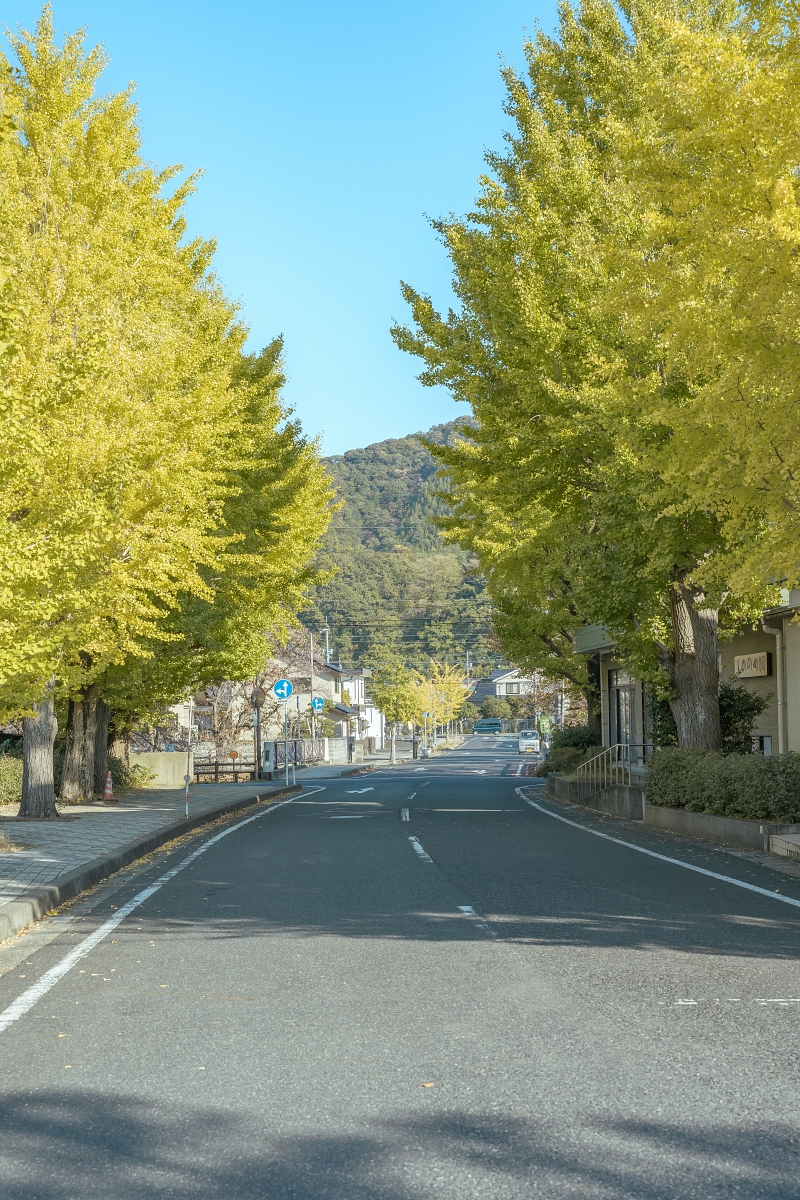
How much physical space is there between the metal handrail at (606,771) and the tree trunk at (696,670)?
142 inches

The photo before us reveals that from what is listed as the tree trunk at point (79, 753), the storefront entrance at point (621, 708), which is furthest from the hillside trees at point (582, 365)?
the storefront entrance at point (621, 708)

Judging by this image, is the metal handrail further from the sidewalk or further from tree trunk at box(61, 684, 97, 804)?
tree trunk at box(61, 684, 97, 804)

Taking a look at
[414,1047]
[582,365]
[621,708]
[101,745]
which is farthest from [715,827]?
[621,708]

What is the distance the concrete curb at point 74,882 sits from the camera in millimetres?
8969

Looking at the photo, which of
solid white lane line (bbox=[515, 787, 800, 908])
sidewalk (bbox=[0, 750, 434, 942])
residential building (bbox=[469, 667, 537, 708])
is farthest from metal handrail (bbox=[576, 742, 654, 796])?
residential building (bbox=[469, 667, 537, 708])

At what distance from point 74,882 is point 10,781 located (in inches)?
523

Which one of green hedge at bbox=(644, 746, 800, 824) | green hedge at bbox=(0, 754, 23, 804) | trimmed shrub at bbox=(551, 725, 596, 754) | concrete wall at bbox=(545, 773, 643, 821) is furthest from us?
trimmed shrub at bbox=(551, 725, 596, 754)

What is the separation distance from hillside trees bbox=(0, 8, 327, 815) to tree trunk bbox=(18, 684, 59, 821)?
0.12 m

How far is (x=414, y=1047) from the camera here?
207 inches

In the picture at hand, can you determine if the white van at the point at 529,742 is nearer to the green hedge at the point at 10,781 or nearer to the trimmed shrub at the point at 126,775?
the trimmed shrub at the point at 126,775

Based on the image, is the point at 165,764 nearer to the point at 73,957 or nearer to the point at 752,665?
the point at 752,665

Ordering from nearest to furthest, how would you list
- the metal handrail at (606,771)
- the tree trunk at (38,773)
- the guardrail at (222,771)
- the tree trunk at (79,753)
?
the tree trunk at (38,773)
the metal handrail at (606,771)
the tree trunk at (79,753)
the guardrail at (222,771)

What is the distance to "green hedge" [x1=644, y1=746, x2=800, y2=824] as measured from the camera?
14016mm

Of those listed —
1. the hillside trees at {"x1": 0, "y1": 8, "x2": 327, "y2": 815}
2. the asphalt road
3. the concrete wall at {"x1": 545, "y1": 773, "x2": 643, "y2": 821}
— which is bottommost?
the concrete wall at {"x1": 545, "y1": 773, "x2": 643, "y2": 821}
